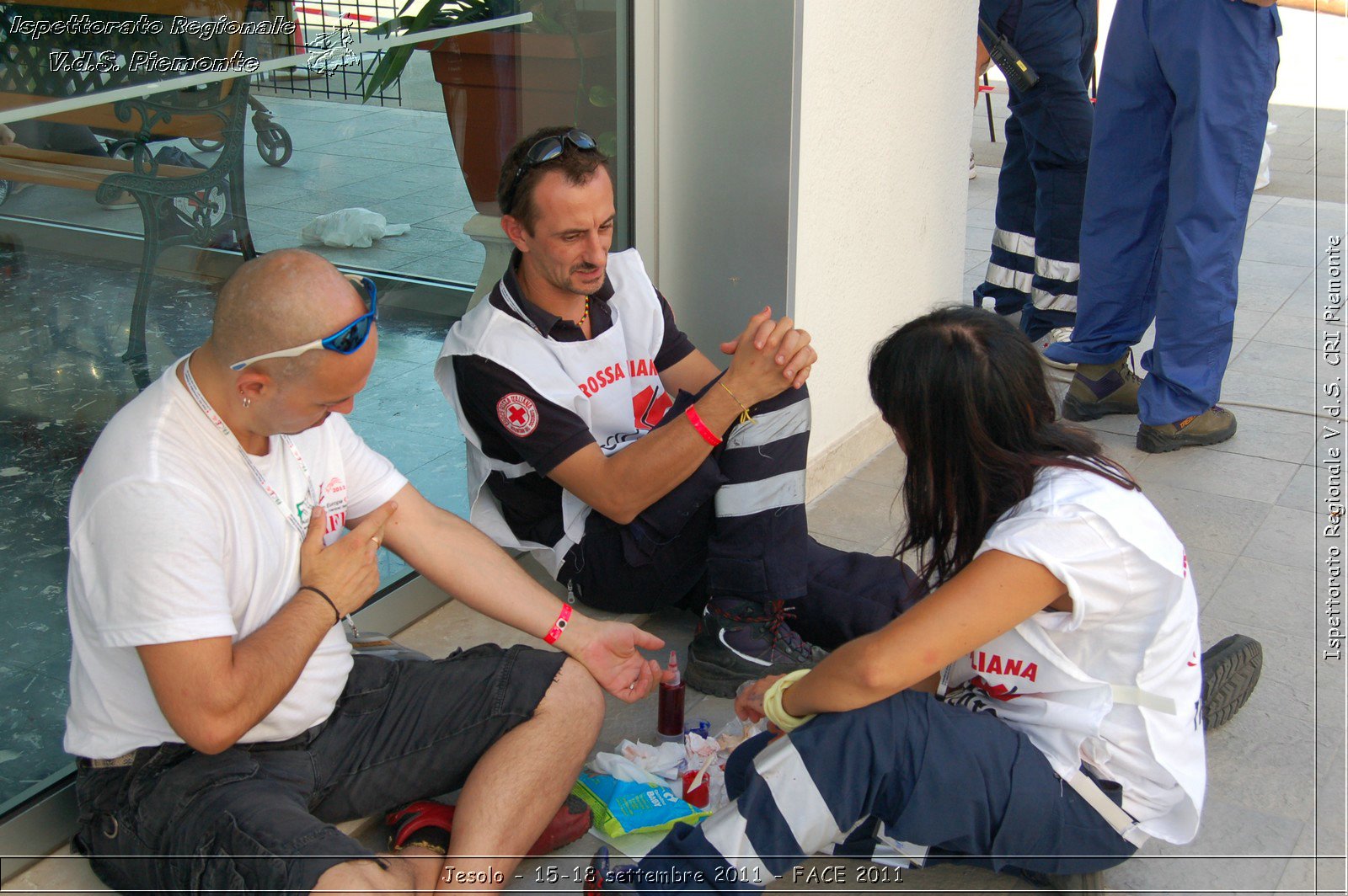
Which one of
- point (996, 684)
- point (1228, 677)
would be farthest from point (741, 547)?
point (1228, 677)

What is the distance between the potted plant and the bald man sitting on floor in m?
1.17

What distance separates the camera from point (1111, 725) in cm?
205

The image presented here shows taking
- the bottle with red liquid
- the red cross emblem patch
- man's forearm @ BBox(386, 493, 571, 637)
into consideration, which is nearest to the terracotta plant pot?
the red cross emblem patch

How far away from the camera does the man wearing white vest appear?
2682 millimetres

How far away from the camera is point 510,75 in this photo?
129 inches

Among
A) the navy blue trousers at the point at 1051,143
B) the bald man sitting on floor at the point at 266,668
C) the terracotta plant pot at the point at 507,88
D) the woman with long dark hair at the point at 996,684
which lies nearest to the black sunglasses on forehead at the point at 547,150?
the terracotta plant pot at the point at 507,88

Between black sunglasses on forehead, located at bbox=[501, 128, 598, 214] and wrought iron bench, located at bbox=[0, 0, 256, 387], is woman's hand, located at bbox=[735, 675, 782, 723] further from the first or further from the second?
wrought iron bench, located at bbox=[0, 0, 256, 387]

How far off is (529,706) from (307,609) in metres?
0.50

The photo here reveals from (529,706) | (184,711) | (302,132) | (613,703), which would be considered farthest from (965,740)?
(302,132)

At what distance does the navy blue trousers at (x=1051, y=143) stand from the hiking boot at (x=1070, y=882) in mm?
3136

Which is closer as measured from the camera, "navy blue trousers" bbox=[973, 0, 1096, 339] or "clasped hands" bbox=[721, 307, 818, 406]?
"clasped hands" bbox=[721, 307, 818, 406]

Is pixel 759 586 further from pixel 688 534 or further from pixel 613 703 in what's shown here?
pixel 613 703

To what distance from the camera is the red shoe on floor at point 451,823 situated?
223cm

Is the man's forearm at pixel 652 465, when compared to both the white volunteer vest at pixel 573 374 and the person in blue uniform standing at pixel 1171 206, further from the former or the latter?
the person in blue uniform standing at pixel 1171 206
